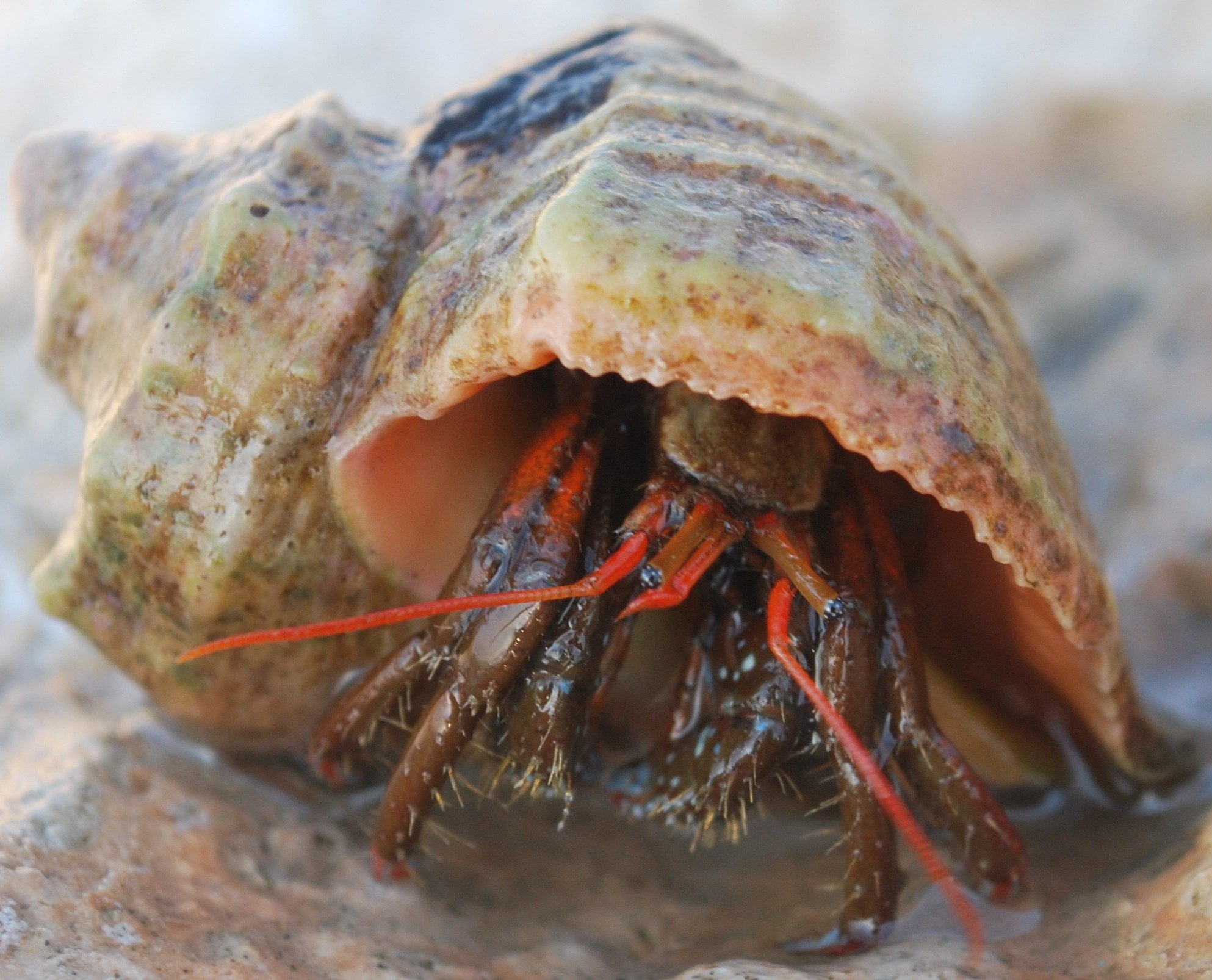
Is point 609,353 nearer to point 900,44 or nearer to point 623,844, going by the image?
point 623,844

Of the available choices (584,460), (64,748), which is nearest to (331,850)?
(64,748)

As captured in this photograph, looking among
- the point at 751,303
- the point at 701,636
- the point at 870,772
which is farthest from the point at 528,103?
the point at 870,772

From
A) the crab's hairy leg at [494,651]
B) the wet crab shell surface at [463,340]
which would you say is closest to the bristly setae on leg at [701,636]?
the crab's hairy leg at [494,651]

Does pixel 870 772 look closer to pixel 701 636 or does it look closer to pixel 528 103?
pixel 701 636

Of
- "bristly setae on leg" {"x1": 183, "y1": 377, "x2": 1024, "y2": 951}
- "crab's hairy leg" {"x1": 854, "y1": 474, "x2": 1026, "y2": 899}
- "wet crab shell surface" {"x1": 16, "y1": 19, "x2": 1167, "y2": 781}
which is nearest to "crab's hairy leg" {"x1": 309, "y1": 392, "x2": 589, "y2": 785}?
"bristly setae on leg" {"x1": 183, "y1": 377, "x2": 1024, "y2": 951}

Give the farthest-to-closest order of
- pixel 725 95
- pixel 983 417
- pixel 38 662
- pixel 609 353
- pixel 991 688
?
pixel 38 662 < pixel 991 688 < pixel 725 95 < pixel 983 417 < pixel 609 353

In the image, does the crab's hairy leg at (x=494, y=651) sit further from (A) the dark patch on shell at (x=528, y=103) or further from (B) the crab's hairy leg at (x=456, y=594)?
(A) the dark patch on shell at (x=528, y=103)

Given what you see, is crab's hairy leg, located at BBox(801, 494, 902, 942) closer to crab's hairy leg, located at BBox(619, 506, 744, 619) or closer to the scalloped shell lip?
crab's hairy leg, located at BBox(619, 506, 744, 619)

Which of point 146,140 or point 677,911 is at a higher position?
point 146,140
